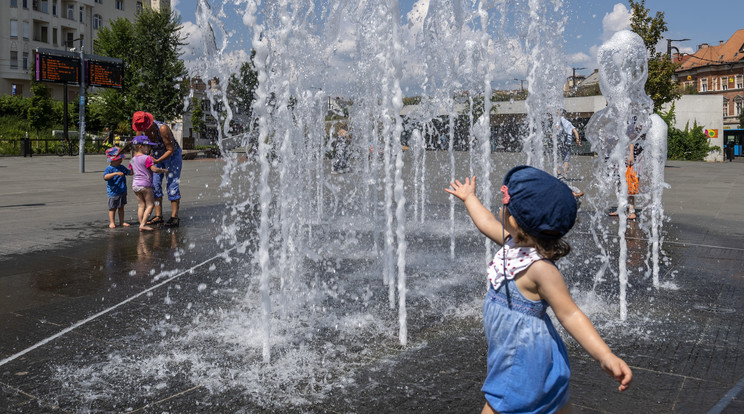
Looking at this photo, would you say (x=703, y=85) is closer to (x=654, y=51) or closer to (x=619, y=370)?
(x=654, y=51)

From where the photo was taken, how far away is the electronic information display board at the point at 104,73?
23188 mm

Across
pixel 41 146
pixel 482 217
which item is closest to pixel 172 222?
pixel 482 217

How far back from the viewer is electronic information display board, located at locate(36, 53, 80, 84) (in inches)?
854

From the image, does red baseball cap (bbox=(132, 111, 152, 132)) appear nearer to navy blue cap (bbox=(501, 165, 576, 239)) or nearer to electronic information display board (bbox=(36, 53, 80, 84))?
navy blue cap (bbox=(501, 165, 576, 239))

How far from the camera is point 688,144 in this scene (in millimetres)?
37594

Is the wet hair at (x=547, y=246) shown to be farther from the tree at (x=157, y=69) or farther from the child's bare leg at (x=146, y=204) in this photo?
the tree at (x=157, y=69)

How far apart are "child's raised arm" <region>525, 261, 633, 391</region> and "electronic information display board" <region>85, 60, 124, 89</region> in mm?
24121

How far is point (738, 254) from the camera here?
278 inches

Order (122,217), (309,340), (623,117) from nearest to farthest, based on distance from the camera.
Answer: (309,340) < (623,117) < (122,217)

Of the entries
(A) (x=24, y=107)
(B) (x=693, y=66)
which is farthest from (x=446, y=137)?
(B) (x=693, y=66)

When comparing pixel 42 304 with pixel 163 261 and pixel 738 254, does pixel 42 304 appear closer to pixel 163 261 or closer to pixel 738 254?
pixel 163 261

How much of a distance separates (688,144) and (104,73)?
3223 centimetres

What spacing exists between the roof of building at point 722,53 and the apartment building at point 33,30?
72661 millimetres

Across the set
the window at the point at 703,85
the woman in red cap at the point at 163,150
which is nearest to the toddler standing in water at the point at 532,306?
the woman in red cap at the point at 163,150
